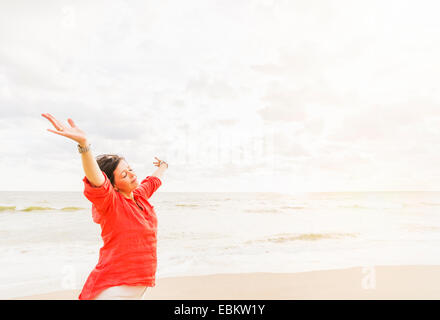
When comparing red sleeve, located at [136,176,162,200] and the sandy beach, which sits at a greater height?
red sleeve, located at [136,176,162,200]

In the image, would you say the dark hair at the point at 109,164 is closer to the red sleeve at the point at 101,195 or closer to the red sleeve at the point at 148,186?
the red sleeve at the point at 101,195

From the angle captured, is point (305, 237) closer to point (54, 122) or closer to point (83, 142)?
point (83, 142)

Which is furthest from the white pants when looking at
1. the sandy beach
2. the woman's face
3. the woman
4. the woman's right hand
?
the sandy beach

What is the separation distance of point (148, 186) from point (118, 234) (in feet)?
2.03

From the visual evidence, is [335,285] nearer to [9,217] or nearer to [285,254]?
[285,254]

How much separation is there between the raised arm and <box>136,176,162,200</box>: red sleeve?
2.04 ft

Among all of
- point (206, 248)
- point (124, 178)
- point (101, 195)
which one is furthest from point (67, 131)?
point (206, 248)

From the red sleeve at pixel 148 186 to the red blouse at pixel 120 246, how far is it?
1.11 ft

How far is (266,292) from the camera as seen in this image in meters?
5.11

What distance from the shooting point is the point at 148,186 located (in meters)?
2.62

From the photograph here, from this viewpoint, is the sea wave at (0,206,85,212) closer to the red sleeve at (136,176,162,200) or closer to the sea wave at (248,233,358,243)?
the sea wave at (248,233,358,243)

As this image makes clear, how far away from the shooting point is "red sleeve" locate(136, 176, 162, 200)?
2511mm
